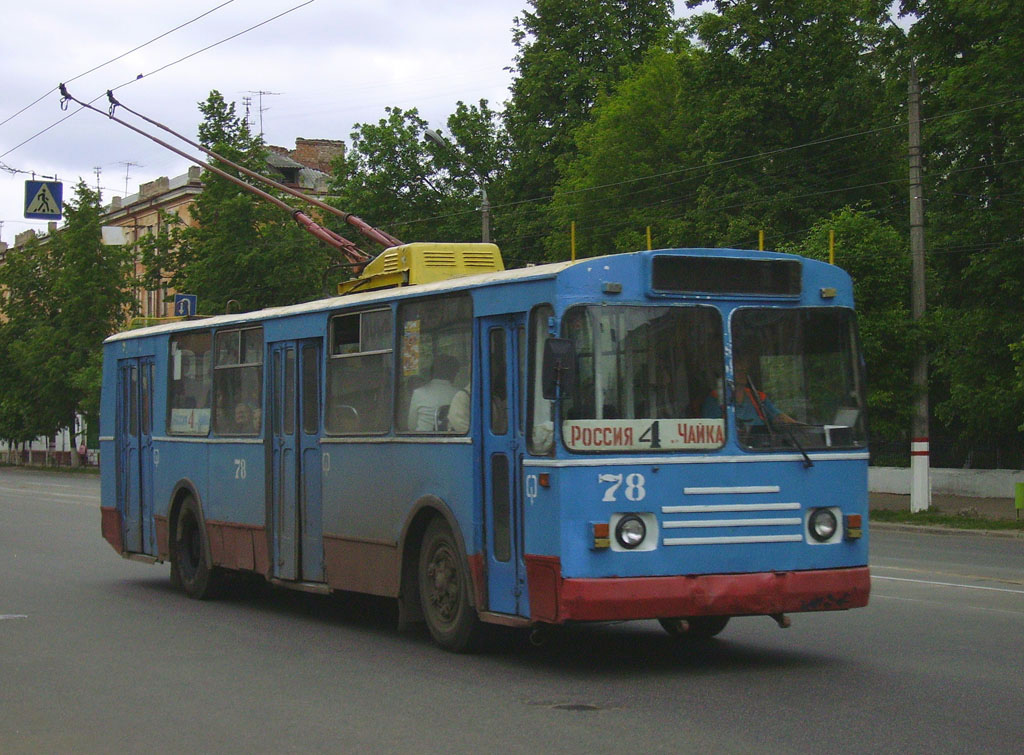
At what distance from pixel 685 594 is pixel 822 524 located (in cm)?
112

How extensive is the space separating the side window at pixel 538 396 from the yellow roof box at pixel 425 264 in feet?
11.2

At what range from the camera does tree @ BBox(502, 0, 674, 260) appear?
54406 millimetres

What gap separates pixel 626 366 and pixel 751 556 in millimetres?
1409

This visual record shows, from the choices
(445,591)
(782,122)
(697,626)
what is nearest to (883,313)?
(782,122)

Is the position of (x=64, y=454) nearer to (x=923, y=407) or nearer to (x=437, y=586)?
(x=923, y=407)

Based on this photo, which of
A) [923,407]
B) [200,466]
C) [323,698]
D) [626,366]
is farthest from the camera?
[923,407]

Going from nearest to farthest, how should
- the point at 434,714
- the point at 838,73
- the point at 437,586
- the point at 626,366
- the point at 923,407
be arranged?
the point at 434,714 → the point at 626,366 → the point at 437,586 → the point at 923,407 → the point at 838,73

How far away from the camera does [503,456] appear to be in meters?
9.88

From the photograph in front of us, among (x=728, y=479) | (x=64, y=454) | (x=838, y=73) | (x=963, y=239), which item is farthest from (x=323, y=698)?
(x=64, y=454)

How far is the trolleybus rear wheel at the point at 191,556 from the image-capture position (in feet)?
48.2

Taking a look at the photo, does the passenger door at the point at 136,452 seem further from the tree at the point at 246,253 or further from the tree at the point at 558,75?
the tree at the point at 558,75

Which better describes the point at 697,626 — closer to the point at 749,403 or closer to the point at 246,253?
the point at 749,403

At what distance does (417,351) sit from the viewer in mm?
11148

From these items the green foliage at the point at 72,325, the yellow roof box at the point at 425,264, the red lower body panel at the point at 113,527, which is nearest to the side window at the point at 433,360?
the yellow roof box at the point at 425,264
